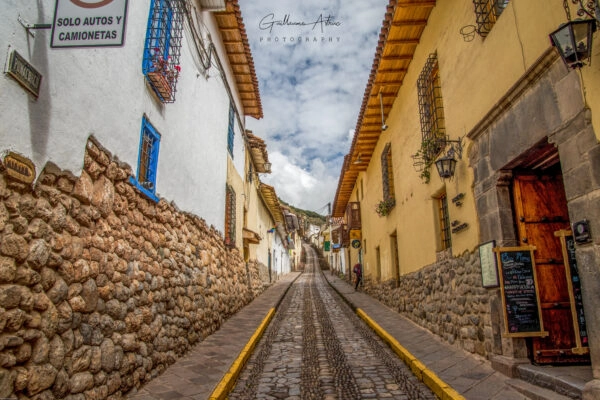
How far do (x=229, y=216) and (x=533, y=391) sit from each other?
8.30m

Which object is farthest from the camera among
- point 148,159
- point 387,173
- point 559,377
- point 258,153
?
point 258,153

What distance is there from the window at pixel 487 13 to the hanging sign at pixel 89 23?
4791 mm

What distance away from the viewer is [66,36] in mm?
3227

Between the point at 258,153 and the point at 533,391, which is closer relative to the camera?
the point at 533,391

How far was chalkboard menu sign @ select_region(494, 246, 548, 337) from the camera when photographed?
16.2ft

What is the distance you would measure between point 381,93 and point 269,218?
15.7m

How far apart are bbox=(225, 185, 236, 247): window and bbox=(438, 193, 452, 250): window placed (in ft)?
17.7

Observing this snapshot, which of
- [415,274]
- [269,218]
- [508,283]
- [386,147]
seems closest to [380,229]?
[386,147]

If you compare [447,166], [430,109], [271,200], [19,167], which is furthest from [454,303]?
[271,200]

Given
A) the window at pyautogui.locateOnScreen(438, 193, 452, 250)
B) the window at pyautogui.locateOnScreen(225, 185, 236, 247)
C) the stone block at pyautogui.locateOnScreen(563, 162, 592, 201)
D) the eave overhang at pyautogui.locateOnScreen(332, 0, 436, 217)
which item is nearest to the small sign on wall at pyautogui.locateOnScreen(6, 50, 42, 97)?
the stone block at pyautogui.locateOnScreen(563, 162, 592, 201)

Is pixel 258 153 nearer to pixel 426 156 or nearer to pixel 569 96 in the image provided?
pixel 426 156

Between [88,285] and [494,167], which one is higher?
[494,167]

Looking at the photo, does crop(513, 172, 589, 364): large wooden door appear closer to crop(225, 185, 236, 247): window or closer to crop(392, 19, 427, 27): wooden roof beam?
crop(392, 19, 427, 27): wooden roof beam

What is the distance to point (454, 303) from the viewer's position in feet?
22.1
